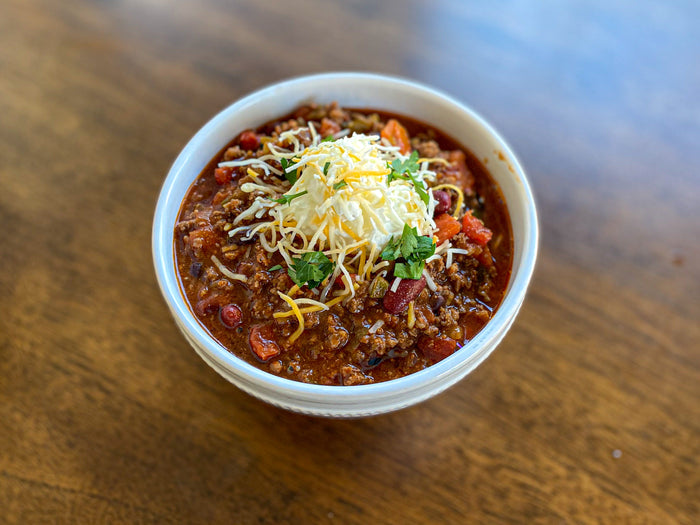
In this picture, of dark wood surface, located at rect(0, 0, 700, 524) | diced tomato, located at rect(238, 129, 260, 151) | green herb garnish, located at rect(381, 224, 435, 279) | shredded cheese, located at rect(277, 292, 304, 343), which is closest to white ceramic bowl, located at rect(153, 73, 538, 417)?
diced tomato, located at rect(238, 129, 260, 151)

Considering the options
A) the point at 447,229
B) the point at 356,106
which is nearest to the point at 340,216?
the point at 447,229

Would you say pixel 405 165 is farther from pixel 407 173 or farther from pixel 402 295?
pixel 402 295

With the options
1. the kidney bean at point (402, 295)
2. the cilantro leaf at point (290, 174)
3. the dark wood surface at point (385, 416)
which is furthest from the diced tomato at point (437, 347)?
the cilantro leaf at point (290, 174)

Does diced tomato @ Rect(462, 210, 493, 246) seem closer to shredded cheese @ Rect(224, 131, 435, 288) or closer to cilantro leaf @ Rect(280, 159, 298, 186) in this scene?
shredded cheese @ Rect(224, 131, 435, 288)

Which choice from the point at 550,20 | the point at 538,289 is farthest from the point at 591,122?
the point at 538,289

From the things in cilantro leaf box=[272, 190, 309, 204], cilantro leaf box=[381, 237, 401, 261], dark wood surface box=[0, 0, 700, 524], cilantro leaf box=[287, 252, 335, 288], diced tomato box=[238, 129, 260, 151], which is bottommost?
dark wood surface box=[0, 0, 700, 524]
